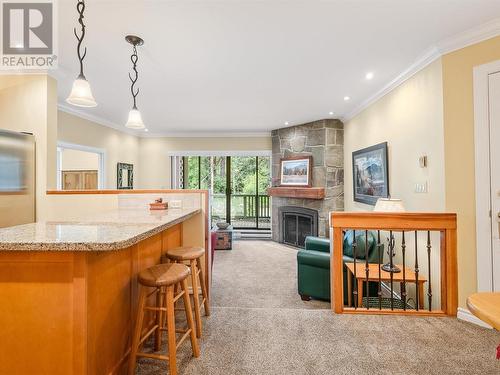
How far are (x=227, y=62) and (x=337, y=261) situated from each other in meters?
2.34

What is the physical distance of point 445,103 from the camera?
253cm

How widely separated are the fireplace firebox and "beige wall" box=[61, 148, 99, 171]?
180 inches

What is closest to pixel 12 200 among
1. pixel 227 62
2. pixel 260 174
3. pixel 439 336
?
pixel 227 62

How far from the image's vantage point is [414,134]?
9.99ft

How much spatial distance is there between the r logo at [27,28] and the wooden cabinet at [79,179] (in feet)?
12.4

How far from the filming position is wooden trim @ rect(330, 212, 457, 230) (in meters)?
2.37

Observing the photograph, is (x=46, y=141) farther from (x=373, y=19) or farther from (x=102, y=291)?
(x=373, y=19)

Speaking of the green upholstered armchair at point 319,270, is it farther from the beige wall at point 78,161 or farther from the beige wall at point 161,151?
the beige wall at point 78,161

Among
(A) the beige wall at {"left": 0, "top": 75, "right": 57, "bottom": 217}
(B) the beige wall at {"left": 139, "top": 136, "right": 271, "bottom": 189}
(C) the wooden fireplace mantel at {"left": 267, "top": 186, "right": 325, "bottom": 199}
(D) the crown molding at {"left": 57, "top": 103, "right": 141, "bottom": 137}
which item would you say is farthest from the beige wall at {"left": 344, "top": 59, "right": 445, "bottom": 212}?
(D) the crown molding at {"left": 57, "top": 103, "right": 141, "bottom": 137}

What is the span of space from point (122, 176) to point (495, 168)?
617 centimetres

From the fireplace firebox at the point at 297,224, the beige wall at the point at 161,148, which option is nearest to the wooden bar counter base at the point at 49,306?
the fireplace firebox at the point at 297,224

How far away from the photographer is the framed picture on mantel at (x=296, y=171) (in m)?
5.66

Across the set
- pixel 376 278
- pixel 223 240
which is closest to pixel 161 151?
pixel 223 240

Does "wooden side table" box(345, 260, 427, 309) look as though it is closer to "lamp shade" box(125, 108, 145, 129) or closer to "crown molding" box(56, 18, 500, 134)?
"crown molding" box(56, 18, 500, 134)
